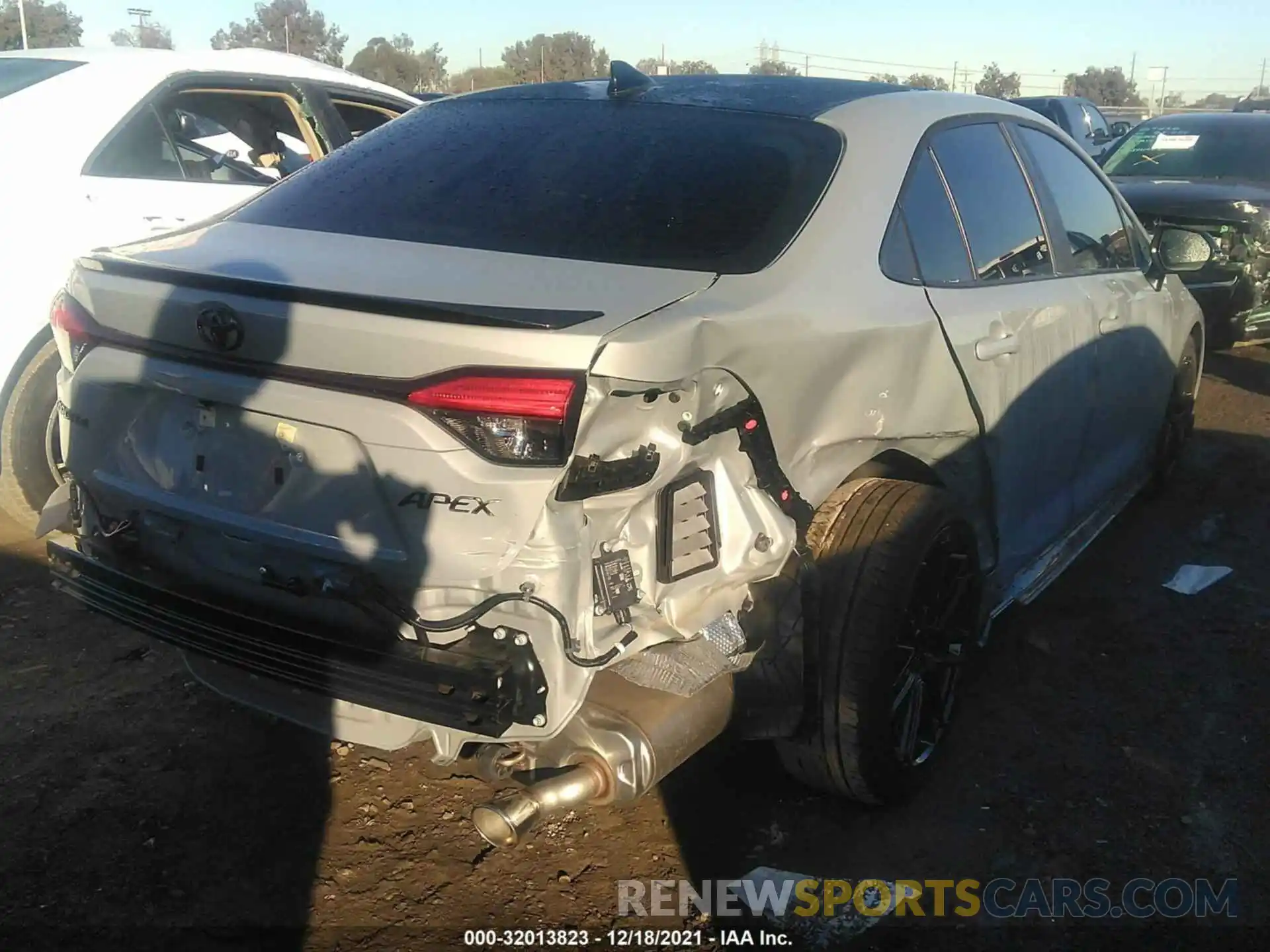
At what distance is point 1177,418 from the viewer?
517cm

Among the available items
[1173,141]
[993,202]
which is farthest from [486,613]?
[1173,141]

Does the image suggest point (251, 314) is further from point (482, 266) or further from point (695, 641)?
point (695, 641)

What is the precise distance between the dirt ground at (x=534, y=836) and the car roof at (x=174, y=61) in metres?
2.31

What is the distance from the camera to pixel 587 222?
8.70ft

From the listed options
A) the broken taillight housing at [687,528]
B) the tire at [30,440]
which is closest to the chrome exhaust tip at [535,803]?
the broken taillight housing at [687,528]

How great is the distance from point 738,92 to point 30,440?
9.33 ft

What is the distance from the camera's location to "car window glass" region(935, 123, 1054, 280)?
3207 millimetres

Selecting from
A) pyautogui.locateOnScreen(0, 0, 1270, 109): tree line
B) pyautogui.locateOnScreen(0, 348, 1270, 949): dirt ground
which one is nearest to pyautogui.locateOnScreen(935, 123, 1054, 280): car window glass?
pyautogui.locateOnScreen(0, 348, 1270, 949): dirt ground

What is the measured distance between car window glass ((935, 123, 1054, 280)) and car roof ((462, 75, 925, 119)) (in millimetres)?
241

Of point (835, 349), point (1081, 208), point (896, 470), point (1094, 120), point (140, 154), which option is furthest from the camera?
point (1094, 120)

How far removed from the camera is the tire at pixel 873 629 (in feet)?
8.63

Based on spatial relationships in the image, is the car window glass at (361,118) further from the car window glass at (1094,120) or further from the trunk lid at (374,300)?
the car window glass at (1094,120)

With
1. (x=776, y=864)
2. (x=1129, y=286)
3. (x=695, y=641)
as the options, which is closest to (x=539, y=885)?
(x=776, y=864)

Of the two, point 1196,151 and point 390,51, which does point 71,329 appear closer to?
point 1196,151
